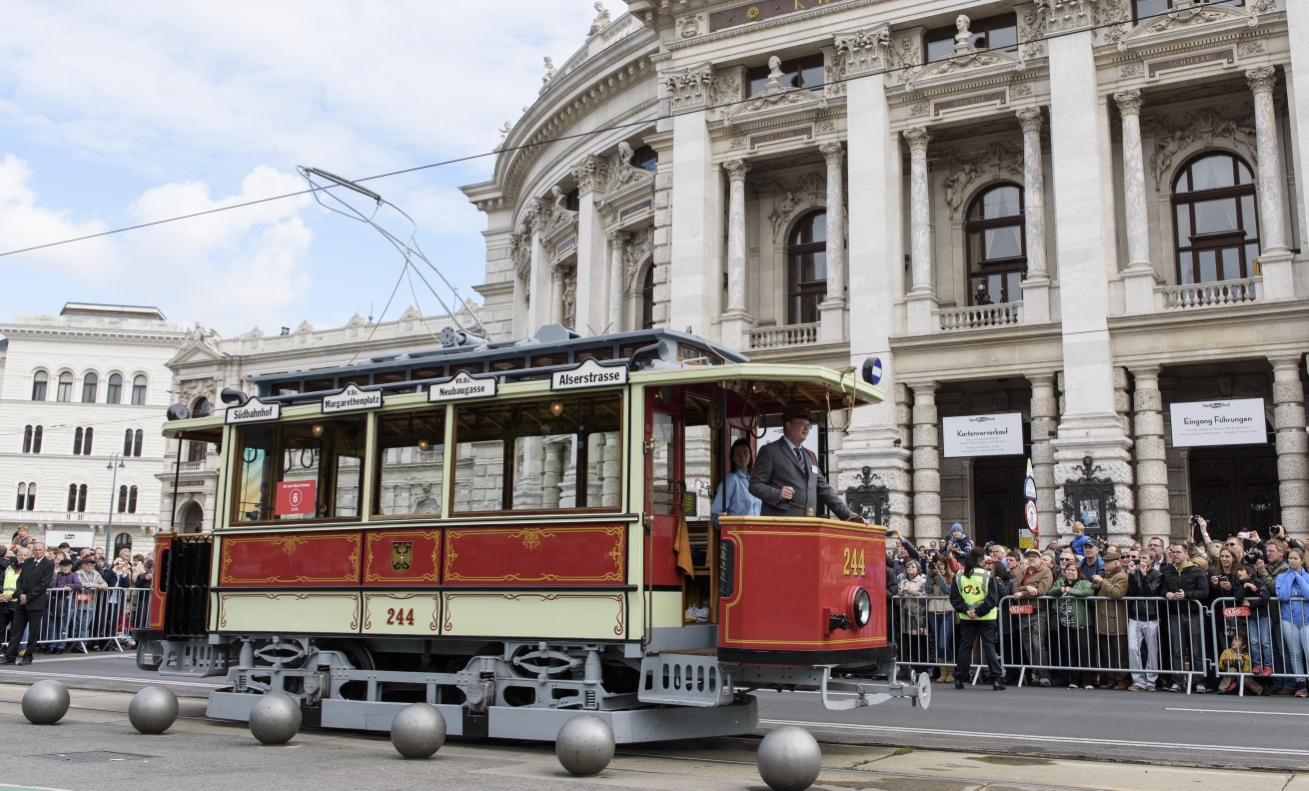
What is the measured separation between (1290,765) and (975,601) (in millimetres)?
6598

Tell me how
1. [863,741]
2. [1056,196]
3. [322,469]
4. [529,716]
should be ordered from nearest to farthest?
[529,716] < [863,741] < [322,469] < [1056,196]

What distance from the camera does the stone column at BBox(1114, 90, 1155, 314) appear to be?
26.0 meters

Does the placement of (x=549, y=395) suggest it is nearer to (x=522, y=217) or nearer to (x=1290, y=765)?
(x=1290, y=765)

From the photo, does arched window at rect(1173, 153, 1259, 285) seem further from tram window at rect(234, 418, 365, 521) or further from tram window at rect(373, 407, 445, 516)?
tram window at rect(234, 418, 365, 521)

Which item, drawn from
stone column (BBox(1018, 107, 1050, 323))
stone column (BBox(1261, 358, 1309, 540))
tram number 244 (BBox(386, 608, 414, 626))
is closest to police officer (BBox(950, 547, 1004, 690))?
tram number 244 (BBox(386, 608, 414, 626))

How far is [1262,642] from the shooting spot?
1448 centimetres

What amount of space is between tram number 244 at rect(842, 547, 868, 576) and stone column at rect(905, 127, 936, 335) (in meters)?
19.7

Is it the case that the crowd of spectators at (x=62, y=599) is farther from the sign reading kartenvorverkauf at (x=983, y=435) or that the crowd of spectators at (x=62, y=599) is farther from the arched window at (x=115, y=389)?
the arched window at (x=115, y=389)

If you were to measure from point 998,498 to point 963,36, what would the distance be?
1166cm

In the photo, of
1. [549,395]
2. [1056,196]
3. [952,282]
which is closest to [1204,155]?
[1056,196]

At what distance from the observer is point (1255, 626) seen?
1472 cm

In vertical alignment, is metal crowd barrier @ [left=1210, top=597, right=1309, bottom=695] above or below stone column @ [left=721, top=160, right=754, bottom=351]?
below

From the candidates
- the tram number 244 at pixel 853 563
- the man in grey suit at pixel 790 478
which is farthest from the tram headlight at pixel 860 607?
the man in grey suit at pixel 790 478

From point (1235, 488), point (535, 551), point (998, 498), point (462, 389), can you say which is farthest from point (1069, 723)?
point (998, 498)
